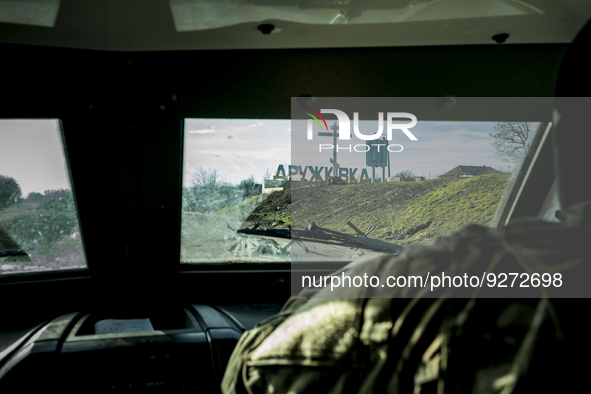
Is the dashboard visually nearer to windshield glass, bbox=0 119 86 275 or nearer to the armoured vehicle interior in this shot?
the armoured vehicle interior

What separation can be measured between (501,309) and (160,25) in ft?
6.84

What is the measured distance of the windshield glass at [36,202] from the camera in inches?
91.9

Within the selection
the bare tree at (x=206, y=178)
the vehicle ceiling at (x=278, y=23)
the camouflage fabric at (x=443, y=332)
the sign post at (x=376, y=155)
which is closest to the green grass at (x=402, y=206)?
the sign post at (x=376, y=155)

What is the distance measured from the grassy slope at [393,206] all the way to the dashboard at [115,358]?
0.91 m

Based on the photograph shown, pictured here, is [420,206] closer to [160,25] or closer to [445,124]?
[445,124]

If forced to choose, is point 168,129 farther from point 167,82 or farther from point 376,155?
point 376,155

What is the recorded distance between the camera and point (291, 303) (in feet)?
2.55

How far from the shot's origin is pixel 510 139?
8.82ft

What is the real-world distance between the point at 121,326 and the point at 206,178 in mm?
1060

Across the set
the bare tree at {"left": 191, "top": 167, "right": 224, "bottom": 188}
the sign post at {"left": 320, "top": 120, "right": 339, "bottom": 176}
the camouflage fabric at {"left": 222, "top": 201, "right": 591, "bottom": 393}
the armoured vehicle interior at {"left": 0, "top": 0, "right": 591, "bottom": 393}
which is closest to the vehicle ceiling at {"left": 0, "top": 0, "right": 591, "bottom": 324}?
the armoured vehicle interior at {"left": 0, "top": 0, "right": 591, "bottom": 393}

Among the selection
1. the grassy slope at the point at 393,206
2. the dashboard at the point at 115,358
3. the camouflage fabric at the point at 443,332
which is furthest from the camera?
the grassy slope at the point at 393,206

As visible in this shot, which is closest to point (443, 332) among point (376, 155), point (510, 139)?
point (376, 155)

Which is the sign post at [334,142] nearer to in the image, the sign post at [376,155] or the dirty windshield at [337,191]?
the dirty windshield at [337,191]

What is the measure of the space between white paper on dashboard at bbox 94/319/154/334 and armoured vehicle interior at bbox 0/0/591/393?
0.6 inches
